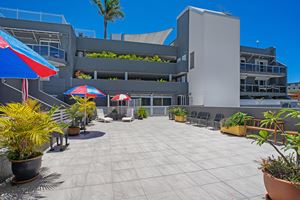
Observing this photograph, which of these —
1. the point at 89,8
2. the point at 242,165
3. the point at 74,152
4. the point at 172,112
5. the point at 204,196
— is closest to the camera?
the point at 204,196

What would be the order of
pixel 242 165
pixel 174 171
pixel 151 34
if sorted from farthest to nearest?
pixel 151 34
pixel 242 165
pixel 174 171

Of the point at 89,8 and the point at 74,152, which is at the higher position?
the point at 89,8

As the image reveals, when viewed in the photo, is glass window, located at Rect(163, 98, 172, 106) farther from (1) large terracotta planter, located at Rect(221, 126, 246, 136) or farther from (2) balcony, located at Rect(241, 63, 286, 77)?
(1) large terracotta planter, located at Rect(221, 126, 246, 136)

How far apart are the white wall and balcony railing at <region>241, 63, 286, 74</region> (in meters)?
3.43

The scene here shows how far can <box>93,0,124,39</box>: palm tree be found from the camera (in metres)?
24.0

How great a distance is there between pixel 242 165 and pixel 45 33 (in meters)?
20.6

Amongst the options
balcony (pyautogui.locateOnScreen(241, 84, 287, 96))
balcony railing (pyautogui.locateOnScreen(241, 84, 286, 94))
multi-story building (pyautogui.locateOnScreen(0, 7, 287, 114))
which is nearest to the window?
multi-story building (pyautogui.locateOnScreen(0, 7, 287, 114))

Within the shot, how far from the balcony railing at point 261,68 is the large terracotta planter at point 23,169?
25117 millimetres

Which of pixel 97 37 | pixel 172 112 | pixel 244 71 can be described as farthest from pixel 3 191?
pixel 244 71

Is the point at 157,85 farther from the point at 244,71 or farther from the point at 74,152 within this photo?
the point at 74,152

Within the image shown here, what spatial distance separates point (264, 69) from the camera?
79.5 ft

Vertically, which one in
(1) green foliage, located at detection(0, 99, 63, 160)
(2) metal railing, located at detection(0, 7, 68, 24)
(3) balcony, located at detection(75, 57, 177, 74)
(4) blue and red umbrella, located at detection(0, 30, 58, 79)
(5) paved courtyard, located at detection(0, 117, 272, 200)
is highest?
(2) metal railing, located at detection(0, 7, 68, 24)

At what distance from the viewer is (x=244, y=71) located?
2300 centimetres

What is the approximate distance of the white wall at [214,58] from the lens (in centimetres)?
1909
